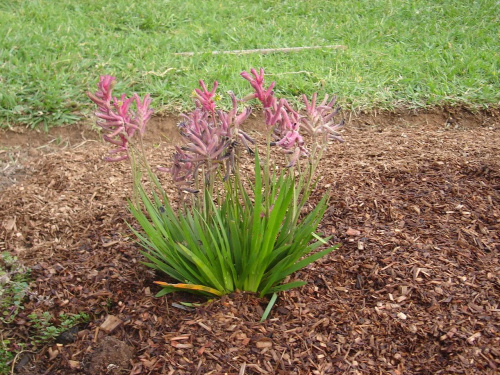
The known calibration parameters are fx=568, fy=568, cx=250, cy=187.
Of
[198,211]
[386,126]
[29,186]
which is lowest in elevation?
[386,126]

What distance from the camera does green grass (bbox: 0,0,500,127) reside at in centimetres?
476

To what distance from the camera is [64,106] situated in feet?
15.2

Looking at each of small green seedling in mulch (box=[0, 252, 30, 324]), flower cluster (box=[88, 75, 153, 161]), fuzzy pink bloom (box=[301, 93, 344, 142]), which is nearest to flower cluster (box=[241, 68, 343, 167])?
fuzzy pink bloom (box=[301, 93, 344, 142])

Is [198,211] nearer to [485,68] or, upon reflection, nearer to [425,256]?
[425,256]

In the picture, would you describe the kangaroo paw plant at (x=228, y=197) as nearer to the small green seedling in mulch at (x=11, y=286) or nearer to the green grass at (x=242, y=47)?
the small green seedling in mulch at (x=11, y=286)

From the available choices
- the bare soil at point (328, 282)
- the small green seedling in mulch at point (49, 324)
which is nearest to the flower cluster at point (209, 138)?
the bare soil at point (328, 282)

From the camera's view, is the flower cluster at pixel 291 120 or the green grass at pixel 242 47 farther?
→ the green grass at pixel 242 47

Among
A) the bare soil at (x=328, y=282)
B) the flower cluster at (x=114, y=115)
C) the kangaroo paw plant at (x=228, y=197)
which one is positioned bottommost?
the bare soil at (x=328, y=282)

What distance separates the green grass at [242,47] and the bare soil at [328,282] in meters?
Result: 1.05

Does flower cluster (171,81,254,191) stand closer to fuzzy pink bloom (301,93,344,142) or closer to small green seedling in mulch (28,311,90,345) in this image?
fuzzy pink bloom (301,93,344,142)

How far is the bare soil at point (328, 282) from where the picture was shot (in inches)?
89.0

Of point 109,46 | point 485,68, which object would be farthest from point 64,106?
point 485,68

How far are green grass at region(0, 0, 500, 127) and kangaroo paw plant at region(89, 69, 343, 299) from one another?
7.41 ft

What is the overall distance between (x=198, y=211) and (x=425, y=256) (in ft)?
3.64
